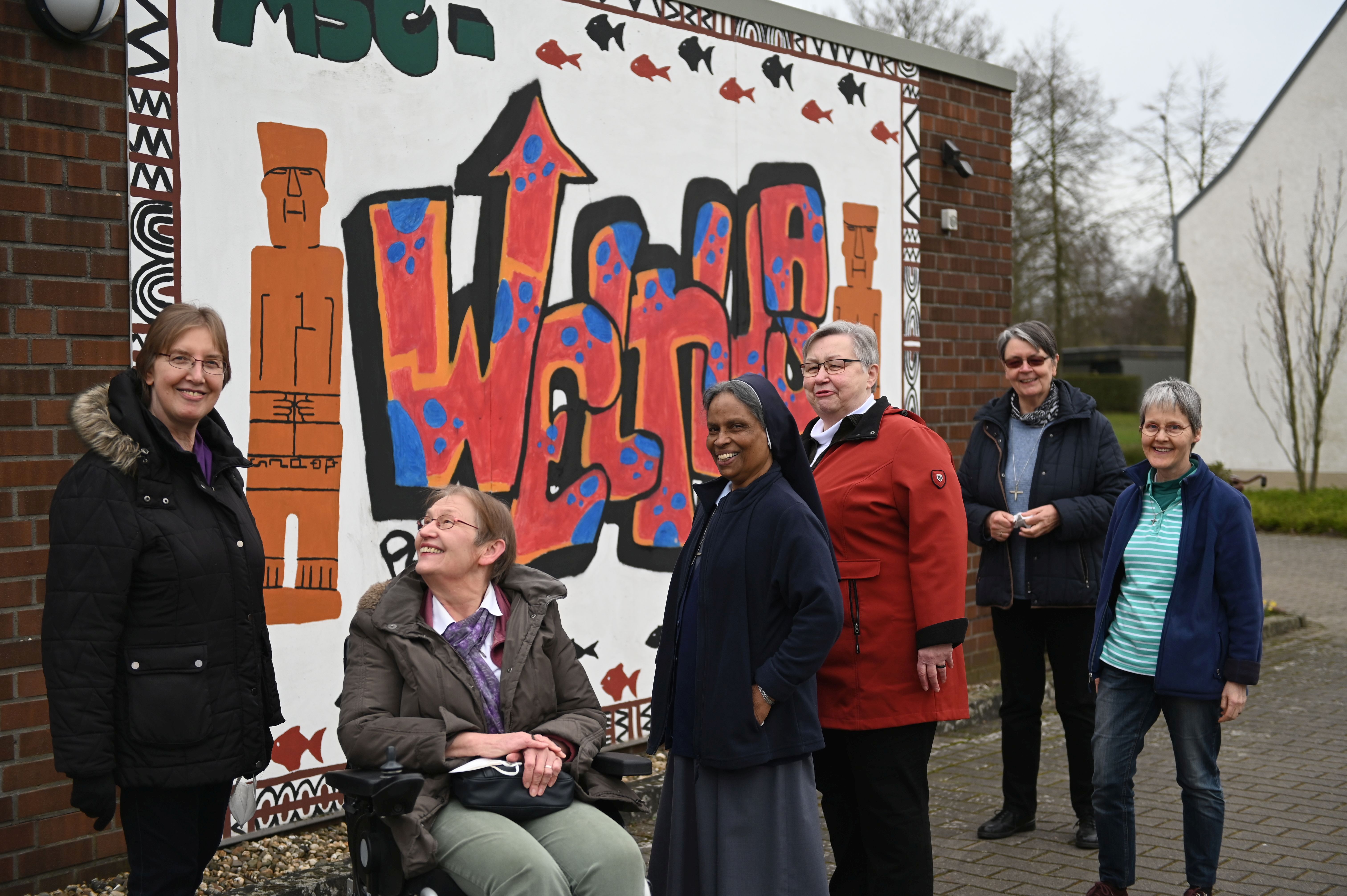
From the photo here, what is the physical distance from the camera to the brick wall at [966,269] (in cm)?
775

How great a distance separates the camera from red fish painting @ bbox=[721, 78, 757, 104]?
654 cm

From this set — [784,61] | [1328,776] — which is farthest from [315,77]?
[1328,776]

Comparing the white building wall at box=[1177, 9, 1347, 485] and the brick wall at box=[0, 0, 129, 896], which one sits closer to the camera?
the brick wall at box=[0, 0, 129, 896]

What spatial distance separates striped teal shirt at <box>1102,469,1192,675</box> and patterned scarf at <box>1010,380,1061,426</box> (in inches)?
35.9

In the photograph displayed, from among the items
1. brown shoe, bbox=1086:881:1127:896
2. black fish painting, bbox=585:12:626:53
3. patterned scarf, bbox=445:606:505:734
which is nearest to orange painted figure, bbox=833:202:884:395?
black fish painting, bbox=585:12:626:53

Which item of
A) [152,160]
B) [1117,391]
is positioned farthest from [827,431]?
[1117,391]

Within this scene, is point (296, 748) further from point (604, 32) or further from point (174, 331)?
point (604, 32)

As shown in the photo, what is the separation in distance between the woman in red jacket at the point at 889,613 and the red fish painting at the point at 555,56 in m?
2.45

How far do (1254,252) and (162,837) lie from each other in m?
24.8

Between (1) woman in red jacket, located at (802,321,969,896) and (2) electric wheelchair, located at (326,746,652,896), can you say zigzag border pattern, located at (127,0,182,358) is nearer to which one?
(2) electric wheelchair, located at (326,746,652,896)

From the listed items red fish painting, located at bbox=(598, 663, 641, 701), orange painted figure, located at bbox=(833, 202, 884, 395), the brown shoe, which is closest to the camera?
the brown shoe

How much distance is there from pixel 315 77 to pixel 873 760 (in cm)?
334

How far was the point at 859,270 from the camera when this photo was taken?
730cm

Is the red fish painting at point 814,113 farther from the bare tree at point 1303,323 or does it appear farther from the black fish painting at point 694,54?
the bare tree at point 1303,323
